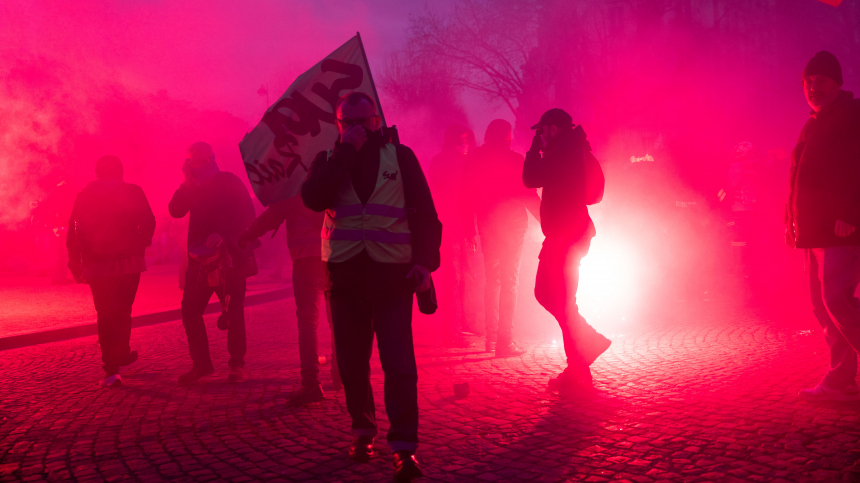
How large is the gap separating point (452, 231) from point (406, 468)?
444 cm

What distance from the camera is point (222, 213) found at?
5.84 metres

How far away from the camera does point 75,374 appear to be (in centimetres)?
655

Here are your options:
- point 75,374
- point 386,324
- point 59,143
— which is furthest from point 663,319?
point 59,143

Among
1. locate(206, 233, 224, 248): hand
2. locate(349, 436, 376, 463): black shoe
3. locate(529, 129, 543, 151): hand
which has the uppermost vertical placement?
locate(529, 129, 543, 151): hand

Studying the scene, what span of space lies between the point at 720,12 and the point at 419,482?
24.8 meters

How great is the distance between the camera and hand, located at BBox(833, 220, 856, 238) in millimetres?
4207

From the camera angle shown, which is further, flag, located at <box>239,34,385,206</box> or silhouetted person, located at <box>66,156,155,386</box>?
silhouetted person, located at <box>66,156,155,386</box>

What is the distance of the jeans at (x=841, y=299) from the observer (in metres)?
4.26

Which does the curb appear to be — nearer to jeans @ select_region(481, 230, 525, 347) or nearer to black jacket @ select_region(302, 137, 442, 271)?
jeans @ select_region(481, 230, 525, 347)

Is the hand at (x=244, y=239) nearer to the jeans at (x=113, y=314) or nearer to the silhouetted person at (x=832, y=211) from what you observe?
the jeans at (x=113, y=314)

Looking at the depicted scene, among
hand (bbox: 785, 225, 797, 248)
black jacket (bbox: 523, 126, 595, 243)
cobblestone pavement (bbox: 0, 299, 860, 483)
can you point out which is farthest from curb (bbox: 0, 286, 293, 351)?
hand (bbox: 785, 225, 797, 248)

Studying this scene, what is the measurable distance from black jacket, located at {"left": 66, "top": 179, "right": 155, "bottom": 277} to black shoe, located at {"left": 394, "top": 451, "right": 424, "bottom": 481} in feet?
12.4

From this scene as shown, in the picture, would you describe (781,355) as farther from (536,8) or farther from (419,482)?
(536,8)

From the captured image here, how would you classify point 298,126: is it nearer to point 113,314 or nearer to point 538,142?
point 538,142
